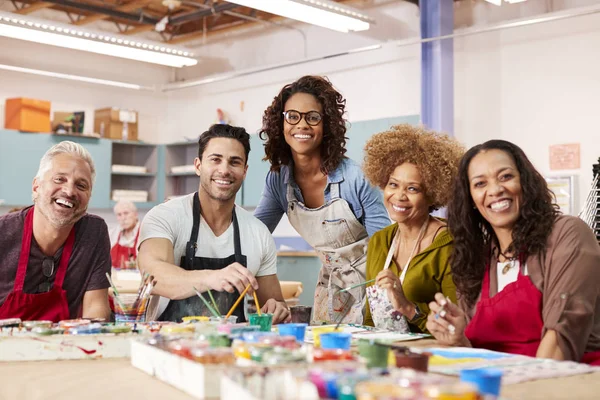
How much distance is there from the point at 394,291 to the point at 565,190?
4.49 meters

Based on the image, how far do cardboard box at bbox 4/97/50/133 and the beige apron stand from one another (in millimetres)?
6014

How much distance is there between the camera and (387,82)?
7953 millimetres

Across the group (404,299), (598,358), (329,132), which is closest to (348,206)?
(329,132)

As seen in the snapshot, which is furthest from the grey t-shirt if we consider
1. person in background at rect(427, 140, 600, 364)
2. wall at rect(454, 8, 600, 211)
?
wall at rect(454, 8, 600, 211)

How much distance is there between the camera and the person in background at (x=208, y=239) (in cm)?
274

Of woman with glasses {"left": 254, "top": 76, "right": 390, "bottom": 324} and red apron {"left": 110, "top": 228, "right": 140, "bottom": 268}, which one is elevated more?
woman with glasses {"left": 254, "top": 76, "right": 390, "bottom": 324}

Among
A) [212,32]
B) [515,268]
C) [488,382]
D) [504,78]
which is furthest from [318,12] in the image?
[488,382]

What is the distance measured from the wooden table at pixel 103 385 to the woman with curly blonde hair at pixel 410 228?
100cm

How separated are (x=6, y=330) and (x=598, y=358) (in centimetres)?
167

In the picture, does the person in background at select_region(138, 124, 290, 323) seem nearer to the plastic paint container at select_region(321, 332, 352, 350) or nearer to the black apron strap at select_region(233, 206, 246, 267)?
the black apron strap at select_region(233, 206, 246, 267)

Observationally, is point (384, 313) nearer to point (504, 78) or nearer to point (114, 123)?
point (504, 78)

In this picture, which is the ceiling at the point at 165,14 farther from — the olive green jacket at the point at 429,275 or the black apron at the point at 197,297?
the olive green jacket at the point at 429,275

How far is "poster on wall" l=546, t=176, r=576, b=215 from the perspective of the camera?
6465 mm

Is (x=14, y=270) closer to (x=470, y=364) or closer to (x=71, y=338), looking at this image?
(x=71, y=338)
